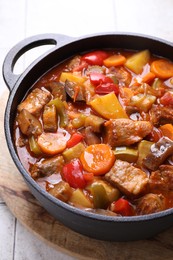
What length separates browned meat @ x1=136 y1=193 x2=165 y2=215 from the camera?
234 cm

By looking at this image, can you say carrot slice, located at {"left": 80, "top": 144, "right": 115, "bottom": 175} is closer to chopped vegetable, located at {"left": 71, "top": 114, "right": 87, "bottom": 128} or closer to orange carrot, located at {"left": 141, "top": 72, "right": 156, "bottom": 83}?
chopped vegetable, located at {"left": 71, "top": 114, "right": 87, "bottom": 128}

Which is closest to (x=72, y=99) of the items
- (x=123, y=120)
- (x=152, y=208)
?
(x=123, y=120)

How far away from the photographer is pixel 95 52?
3.22 meters

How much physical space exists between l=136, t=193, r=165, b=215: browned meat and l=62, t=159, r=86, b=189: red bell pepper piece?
0.34 meters

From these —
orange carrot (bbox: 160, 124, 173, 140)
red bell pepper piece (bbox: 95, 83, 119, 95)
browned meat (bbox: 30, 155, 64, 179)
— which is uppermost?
red bell pepper piece (bbox: 95, 83, 119, 95)

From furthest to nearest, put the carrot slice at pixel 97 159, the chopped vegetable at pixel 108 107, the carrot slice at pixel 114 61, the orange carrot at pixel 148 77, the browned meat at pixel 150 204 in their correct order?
the carrot slice at pixel 114 61 < the orange carrot at pixel 148 77 < the chopped vegetable at pixel 108 107 < the carrot slice at pixel 97 159 < the browned meat at pixel 150 204

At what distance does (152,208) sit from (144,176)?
0.21 m

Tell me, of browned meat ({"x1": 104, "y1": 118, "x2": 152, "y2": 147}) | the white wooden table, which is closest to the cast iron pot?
browned meat ({"x1": 104, "y1": 118, "x2": 152, "y2": 147})

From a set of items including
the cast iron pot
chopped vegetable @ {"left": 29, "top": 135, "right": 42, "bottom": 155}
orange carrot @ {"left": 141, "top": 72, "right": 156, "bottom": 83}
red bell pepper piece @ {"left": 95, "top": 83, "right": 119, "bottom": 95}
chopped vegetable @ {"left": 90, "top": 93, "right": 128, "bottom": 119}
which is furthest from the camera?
orange carrot @ {"left": 141, "top": 72, "right": 156, "bottom": 83}

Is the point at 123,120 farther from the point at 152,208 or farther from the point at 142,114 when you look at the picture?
the point at 152,208

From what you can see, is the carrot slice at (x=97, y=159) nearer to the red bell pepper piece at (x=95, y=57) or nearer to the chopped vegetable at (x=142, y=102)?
the chopped vegetable at (x=142, y=102)

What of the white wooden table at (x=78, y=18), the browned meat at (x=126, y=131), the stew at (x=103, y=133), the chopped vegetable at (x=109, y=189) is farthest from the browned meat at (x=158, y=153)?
the white wooden table at (x=78, y=18)

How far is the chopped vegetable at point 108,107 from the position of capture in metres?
2.78

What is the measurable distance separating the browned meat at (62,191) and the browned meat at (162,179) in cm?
46
